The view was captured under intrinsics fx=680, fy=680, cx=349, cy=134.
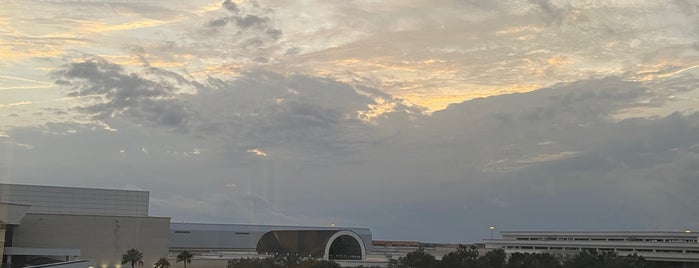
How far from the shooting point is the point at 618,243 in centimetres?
→ 7781

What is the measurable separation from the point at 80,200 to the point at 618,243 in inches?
2341

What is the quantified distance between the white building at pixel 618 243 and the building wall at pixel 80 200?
1801 inches

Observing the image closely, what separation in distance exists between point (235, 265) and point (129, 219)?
39.1 ft

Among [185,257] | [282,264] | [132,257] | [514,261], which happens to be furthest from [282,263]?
[514,261]

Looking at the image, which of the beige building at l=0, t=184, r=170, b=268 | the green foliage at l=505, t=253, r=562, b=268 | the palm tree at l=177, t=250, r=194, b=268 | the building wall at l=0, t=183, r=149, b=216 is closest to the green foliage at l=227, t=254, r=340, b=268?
the palm tree at l=177, t=250, r=194, b=268

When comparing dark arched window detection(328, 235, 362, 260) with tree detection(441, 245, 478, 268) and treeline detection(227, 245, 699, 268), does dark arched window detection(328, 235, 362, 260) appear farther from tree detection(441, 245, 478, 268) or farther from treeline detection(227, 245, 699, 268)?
tree detection(441, 245, 478, 268)

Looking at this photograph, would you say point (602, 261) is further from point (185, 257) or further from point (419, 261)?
point (185, 257)

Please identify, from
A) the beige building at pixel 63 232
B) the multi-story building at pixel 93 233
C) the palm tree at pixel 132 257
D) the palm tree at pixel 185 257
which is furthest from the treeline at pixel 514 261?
the beige building at pixel 63 232

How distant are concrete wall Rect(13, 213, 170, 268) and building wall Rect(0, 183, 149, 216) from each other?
411 inches

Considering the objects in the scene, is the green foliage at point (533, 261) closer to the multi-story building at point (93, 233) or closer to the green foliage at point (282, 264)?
the green foliage at point (282, 264)

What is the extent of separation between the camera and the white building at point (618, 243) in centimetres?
6769

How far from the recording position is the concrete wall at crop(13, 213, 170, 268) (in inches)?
2248

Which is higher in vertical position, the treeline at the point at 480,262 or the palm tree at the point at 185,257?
the palm tree at the point at 185,257

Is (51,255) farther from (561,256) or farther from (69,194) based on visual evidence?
(561,256)
